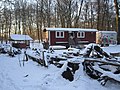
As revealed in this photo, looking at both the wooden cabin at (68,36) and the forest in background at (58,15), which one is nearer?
the wooden cabin at (68,36)

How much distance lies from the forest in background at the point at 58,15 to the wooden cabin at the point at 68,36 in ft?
43.2

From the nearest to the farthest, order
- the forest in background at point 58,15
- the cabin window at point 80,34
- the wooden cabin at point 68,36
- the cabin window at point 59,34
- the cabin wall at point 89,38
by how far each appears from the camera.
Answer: the wooden cabin at point 68,36 < the cabin window at point 59,34 < the cabin window at point 80,34 < the cabin wall at point 89,38 < the forest in background at point 58,15

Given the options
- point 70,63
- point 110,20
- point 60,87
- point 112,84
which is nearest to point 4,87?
point 60,87

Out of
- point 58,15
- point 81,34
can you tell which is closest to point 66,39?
point 81,34

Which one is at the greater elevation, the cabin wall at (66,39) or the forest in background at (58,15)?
the forest in background at (58,15)

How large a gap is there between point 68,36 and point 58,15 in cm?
2171

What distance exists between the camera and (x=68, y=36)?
3591cm

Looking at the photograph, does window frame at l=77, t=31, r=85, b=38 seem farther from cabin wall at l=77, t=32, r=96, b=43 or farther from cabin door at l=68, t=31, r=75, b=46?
cabin door at l=68, t=31, r=75, b=46

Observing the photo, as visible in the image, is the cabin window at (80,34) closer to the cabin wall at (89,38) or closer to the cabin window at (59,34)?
the cabin wall at (89,38)

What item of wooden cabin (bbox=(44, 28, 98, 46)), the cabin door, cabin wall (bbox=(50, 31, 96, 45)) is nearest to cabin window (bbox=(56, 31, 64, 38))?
wooden cabin (bbox=(44, 28, 98, 46))

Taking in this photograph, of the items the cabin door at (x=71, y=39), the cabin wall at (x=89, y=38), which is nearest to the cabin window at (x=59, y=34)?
the cabin door at (x=71, y=39)

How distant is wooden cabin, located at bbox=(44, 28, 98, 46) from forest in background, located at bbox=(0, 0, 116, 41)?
13166mm

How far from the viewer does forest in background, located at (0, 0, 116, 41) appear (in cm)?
5141

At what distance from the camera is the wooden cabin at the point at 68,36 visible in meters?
34.4
